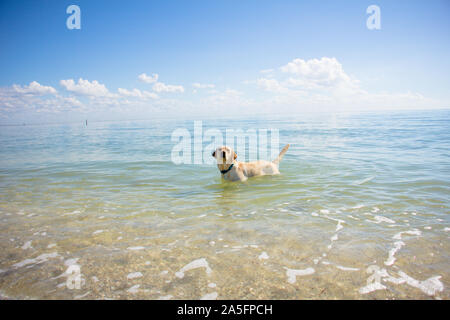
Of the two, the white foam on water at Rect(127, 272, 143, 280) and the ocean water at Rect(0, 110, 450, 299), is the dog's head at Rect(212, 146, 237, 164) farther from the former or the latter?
the white foam on water at Rect(127, 272, 143, 280)

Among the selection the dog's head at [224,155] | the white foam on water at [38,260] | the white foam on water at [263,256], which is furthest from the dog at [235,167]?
the white foam on water at [38,260]

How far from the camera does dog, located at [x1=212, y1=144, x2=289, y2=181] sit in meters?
7.10

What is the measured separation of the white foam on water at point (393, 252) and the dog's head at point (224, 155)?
463cm

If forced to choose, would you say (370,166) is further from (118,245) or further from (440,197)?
(118,245)

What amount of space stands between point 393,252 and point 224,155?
15.6 ft

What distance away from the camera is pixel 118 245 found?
3.42 m

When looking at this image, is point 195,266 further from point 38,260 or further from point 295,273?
point 38,260

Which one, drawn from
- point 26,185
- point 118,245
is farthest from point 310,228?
point 26,185

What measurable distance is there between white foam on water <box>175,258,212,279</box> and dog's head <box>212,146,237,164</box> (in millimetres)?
4260

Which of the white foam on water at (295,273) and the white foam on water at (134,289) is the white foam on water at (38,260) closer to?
the white foam on water at (134,289)

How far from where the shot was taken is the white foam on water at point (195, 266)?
8.98 feet

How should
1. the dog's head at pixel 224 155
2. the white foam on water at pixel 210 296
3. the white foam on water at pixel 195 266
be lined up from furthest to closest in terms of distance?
the dog's head at pixel 224 155 < the white foam on water at pixel 195 266 < the white foam on water at pixel 210 296

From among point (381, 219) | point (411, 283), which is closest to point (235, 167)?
point (381, 219)

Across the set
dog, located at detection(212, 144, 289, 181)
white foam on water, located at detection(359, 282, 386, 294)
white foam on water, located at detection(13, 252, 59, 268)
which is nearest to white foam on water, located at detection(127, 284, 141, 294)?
white foam on water, located at detection(13, 252, 59, 268)
